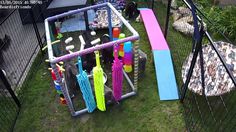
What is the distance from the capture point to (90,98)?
3.48 metres

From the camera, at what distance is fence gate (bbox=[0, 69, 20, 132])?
3.47m

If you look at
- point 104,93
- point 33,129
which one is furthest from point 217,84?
point 33,129

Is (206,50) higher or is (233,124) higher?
(206,50)

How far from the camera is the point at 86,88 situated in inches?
131

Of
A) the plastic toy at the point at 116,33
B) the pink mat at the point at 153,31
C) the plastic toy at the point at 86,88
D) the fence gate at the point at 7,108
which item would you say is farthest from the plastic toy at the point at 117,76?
the fence gate at the point at 7,108

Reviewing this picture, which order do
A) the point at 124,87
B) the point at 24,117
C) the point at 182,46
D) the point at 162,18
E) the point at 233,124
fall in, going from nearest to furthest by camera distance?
1. the point at 233,124
2. the point at 24,117
3. the point at 124,87
4. the point at 182,46
5. the point at 162,18

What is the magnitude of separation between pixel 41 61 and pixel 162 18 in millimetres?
3275

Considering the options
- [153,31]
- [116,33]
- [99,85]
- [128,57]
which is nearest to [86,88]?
[99,85]

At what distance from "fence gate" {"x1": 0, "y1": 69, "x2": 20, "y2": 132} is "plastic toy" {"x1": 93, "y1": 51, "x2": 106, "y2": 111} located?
4.42ft

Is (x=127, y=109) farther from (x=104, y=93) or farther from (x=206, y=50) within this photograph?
(x=206, y=50)

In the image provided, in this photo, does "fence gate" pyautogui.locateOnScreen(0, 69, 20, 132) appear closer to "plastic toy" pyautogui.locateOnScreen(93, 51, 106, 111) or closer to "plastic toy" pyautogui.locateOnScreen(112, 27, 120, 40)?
"plastic toy" pyautogui.locateOnScreen(93, 51, 106, 111)

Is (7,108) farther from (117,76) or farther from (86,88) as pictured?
(117,76)

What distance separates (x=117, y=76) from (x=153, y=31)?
7.26 feet

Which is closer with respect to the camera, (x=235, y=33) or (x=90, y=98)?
(x=90, y=98)
